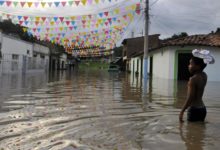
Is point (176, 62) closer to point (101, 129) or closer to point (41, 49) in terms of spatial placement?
point (101, 129)

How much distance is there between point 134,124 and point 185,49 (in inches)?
708

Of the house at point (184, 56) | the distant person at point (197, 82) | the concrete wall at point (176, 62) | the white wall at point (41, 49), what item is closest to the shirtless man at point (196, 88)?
the distant person at point (197, 82)

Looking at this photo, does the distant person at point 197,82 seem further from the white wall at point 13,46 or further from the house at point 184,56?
the white wall at point 13,46

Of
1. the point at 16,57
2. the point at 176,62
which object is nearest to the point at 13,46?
the point at 16,57

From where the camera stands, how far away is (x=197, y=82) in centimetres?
576

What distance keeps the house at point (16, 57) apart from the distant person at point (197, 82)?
2345cm

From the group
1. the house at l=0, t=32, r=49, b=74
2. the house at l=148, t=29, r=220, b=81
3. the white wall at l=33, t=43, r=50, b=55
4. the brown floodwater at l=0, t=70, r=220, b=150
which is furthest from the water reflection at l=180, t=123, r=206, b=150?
the white wall at l=33, t=43, r=50, b=55

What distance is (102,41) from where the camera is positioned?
39.0 metres

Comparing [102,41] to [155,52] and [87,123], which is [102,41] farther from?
[87,123]

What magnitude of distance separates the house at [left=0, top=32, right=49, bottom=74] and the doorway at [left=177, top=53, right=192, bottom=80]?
15.8 meters

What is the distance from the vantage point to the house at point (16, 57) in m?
28.1

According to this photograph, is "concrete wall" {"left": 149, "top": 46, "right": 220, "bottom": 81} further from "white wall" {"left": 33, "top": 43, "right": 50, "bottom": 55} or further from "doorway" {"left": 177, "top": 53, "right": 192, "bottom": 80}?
"white wall" {"left": 33, "top": 43, "right": 50, "bottom": 55}

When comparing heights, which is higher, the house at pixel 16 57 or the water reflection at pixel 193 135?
the house at pixel 16 57

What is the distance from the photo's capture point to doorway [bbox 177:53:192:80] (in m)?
22.9
